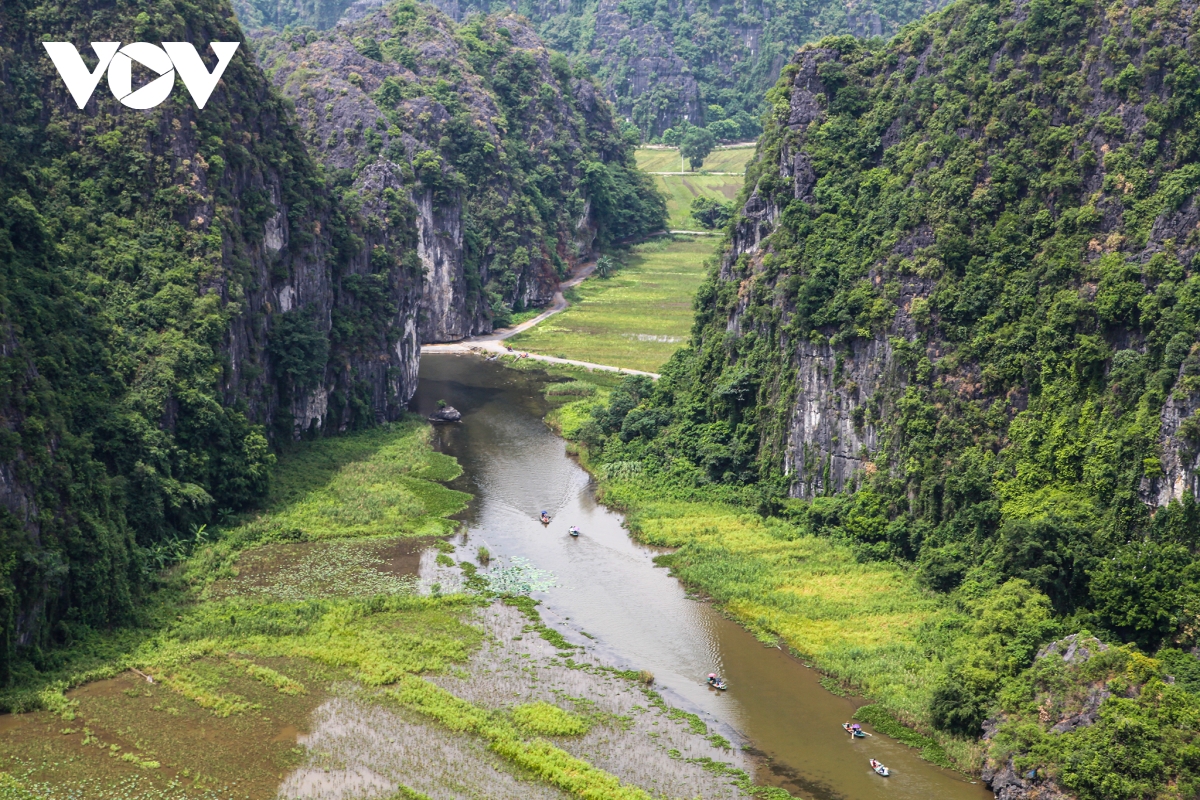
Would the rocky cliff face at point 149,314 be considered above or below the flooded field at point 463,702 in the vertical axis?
above

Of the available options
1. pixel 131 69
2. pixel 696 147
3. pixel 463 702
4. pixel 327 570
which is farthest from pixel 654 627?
pixel 696 147

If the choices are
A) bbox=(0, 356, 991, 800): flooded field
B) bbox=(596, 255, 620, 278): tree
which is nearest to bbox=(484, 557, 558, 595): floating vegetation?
bbox=(0, 356, 991, 800): flooded field

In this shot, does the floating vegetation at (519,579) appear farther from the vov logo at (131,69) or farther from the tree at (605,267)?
the tree at (605,267)

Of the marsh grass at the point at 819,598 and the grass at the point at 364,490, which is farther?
the grass at the point at 364,490

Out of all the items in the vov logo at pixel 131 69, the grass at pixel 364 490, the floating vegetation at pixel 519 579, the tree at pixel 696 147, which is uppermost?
the vov logo at pixel 131 69

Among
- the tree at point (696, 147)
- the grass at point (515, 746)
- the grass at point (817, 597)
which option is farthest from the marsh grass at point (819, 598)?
the tree at point (696, 147)

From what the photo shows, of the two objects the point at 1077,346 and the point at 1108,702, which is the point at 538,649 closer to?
the point at 1108,702

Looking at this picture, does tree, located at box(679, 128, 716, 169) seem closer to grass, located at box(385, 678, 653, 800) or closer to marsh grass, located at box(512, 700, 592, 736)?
grass, located at box(385, 678, 653, 800)
